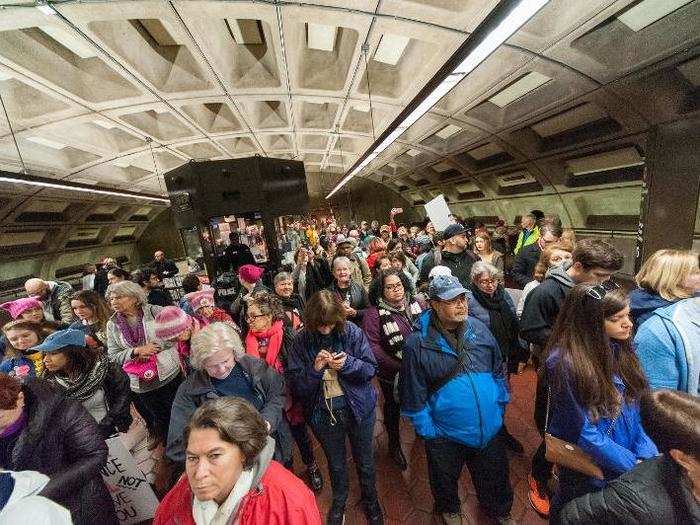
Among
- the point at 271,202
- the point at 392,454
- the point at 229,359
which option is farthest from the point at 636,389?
the point at 271,202

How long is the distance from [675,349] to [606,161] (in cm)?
736

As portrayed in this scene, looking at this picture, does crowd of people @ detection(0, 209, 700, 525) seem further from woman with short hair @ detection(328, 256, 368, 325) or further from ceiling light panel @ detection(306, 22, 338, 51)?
ceiling light panel @ detection(306, 22, 338, 51)

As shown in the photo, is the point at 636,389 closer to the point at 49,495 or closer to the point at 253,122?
the point at 49,495

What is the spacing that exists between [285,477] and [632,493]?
57.7 inches

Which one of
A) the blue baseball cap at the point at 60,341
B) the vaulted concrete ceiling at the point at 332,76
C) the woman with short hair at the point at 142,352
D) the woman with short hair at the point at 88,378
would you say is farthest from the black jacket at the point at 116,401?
the vaulted concrete ceiling at the point at 332,76

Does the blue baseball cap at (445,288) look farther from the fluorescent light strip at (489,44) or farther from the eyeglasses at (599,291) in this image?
the fluorescent light strip at (489,44)

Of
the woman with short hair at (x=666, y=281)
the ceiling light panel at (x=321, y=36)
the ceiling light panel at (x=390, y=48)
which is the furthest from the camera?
the ceiling light panel at (x=390, y=48)

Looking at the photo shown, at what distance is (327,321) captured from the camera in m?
2.16

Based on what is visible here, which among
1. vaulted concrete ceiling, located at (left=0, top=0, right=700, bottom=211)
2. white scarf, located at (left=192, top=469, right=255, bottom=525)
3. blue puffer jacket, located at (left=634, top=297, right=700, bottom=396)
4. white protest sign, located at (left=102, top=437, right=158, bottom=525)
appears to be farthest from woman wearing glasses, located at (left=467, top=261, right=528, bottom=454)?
vaulted concrete ceiling, located at (left=0, top=0, right=700, bottom=211)

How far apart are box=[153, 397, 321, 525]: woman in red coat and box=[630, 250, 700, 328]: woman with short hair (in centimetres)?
268

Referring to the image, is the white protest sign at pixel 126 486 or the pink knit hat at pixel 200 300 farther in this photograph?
the pink knit hat at pixel 200 300

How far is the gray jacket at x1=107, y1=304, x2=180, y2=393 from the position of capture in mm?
2787

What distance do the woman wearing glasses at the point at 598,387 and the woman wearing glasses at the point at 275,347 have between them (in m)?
2.01

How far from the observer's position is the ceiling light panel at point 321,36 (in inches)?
209
